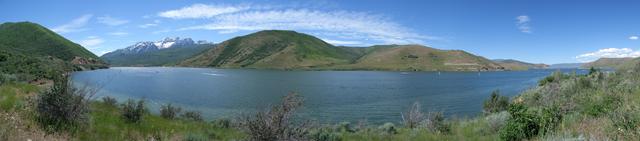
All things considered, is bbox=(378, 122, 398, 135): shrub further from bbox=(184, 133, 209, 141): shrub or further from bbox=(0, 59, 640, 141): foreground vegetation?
bbox=(184, 133, 209, 141): shrub

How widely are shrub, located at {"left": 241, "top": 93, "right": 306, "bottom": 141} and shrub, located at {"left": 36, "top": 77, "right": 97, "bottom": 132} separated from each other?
14.0ft

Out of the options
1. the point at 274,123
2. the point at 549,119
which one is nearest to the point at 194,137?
the point at 274,123

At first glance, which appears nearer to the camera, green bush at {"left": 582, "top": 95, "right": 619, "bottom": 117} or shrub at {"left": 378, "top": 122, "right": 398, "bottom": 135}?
green bush at {"left": 582, "top": 95, "right": 619, "bottom": 117}

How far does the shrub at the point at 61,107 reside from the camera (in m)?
9.50

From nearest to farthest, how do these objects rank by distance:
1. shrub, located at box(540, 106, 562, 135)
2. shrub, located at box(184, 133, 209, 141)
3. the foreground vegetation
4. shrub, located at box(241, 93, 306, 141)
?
the foreground vegetation
shrub, located at box(241, 93, 306, 141)
shrub, located at box(540, 106, 562, 135)
shrub, located at box(184, 133, 209, 141)

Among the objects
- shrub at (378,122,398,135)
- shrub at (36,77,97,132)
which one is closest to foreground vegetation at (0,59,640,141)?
shrub at (36,77,97,132)

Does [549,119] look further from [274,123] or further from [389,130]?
[389,130]

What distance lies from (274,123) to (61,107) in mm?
5084

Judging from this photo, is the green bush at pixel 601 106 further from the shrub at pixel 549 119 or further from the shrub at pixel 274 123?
the shrub at pixel 274 123

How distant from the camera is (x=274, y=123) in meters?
8.38

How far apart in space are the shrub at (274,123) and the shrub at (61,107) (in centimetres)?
428

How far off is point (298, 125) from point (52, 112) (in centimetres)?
547

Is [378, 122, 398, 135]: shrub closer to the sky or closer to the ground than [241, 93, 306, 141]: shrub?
closer to the ground

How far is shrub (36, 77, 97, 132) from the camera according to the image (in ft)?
31.2
